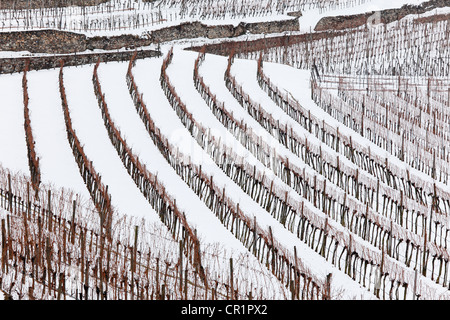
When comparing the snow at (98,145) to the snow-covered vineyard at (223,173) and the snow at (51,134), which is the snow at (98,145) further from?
the snow at (51,134)

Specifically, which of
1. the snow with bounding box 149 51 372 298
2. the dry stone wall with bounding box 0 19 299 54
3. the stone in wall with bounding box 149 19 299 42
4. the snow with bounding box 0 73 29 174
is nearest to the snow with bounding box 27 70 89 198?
the snow with bounding box 0 73 29 174

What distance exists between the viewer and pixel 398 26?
3928 centimetres

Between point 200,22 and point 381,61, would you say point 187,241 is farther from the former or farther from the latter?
point 200,22

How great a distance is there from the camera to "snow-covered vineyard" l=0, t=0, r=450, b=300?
12.2 meters

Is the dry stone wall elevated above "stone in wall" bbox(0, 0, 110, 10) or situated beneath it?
situated beneath

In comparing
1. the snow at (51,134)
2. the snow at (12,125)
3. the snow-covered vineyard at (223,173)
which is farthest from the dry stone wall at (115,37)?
the snow at (12,125)

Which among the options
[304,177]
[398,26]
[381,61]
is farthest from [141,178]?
[398,26]

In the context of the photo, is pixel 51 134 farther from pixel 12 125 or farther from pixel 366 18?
pixel 366 18

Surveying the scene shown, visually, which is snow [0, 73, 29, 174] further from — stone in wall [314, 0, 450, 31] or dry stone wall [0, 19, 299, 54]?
stone in wall [314, 0, 450, 31]

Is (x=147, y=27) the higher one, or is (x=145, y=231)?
(x=147, y=27)

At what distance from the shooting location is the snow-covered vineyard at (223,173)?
12.2 meters

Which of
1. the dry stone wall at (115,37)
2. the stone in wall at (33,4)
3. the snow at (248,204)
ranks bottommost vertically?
the snow at (248,204)

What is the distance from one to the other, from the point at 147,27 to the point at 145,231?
23655 mm
